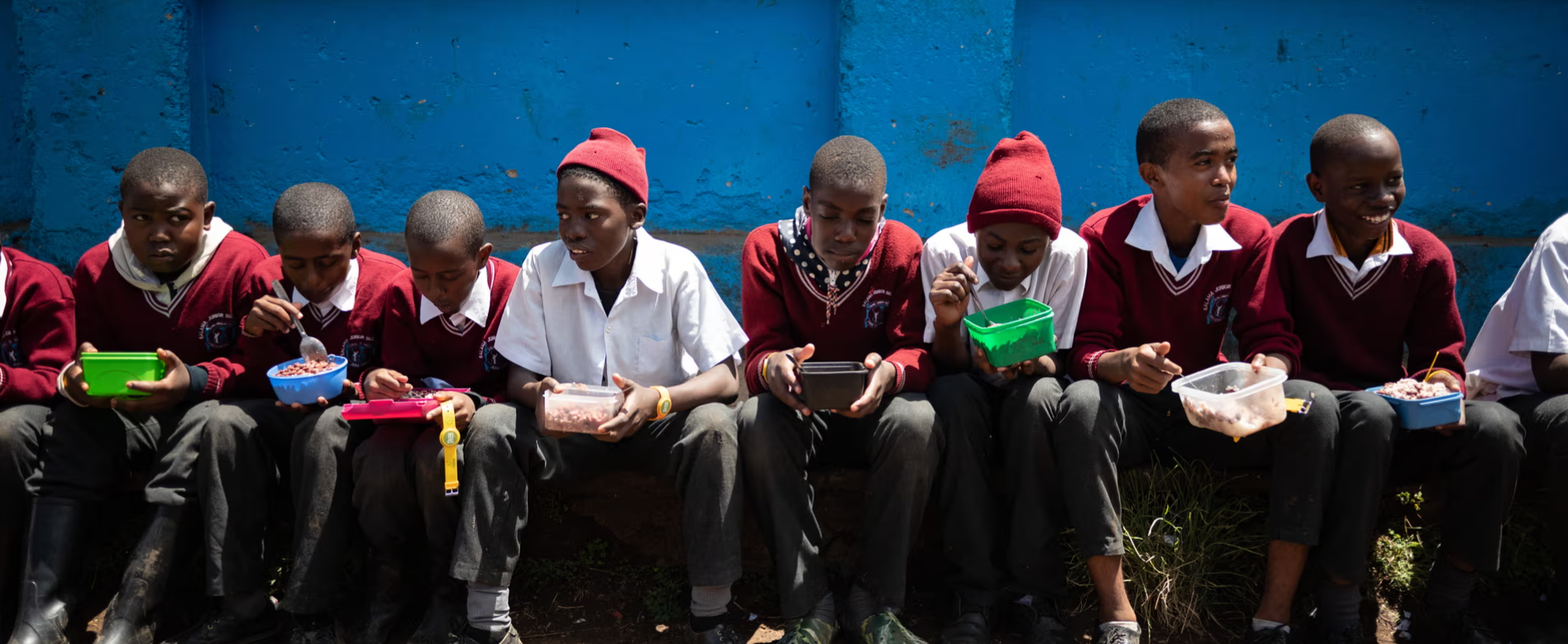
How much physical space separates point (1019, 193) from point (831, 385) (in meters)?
0.79

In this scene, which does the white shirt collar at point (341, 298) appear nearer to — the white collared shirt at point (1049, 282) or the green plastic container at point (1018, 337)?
the white collared shirt at point (1049, 282)

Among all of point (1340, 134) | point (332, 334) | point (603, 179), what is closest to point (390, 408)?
point (332, 334)

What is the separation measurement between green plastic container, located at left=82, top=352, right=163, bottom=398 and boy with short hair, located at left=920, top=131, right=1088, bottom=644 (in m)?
2.20

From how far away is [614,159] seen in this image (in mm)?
3182

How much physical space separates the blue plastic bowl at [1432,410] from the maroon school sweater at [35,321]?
3847mm

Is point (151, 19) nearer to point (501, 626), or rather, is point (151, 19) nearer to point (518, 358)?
point (518, 358)

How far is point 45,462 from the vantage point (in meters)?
3.05

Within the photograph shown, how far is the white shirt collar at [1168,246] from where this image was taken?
322cm

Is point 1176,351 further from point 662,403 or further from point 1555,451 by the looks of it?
point 662,403

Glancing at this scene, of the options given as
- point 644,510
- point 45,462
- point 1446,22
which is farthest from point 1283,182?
point 45,462

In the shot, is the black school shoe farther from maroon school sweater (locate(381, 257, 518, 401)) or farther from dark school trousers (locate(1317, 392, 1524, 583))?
dark school trousers (locate(1317, 392, 1524, 583))

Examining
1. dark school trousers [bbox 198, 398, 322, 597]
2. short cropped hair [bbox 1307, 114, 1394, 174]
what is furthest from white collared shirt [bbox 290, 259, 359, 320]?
short cropped hair [bbox 1307, 114, 1394, 174]

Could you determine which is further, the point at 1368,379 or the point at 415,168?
the point at 415,168

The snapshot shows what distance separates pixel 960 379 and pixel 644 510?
1.04 m
